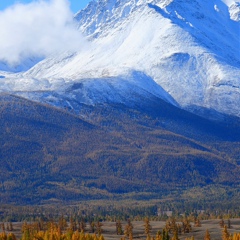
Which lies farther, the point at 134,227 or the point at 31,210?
the point at 31,210

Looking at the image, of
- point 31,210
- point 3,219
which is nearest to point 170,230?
point 3,219

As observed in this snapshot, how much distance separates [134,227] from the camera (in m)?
153

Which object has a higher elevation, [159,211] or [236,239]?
[159,211]

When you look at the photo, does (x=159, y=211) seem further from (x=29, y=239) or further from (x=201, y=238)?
(x=29, y=239)

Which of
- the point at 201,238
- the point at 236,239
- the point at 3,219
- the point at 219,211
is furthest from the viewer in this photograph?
the point at 219,211

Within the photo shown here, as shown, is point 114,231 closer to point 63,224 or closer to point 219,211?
point 63,224

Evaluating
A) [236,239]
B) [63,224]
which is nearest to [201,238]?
[236,239]

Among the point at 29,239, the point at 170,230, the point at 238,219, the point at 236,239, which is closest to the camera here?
the point at 236,239

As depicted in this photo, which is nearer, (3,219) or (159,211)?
(3,219)

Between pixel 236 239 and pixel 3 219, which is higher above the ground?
pixel 3 219

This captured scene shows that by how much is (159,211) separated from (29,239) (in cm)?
8264

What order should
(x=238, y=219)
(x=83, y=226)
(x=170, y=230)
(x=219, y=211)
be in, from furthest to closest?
(x=219, y=211)
(x=238, y=219)
(x=83, y=226)
(x=170, y=230)

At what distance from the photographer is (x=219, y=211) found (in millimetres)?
194375

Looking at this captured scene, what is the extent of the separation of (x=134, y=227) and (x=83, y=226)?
9.58 metres
